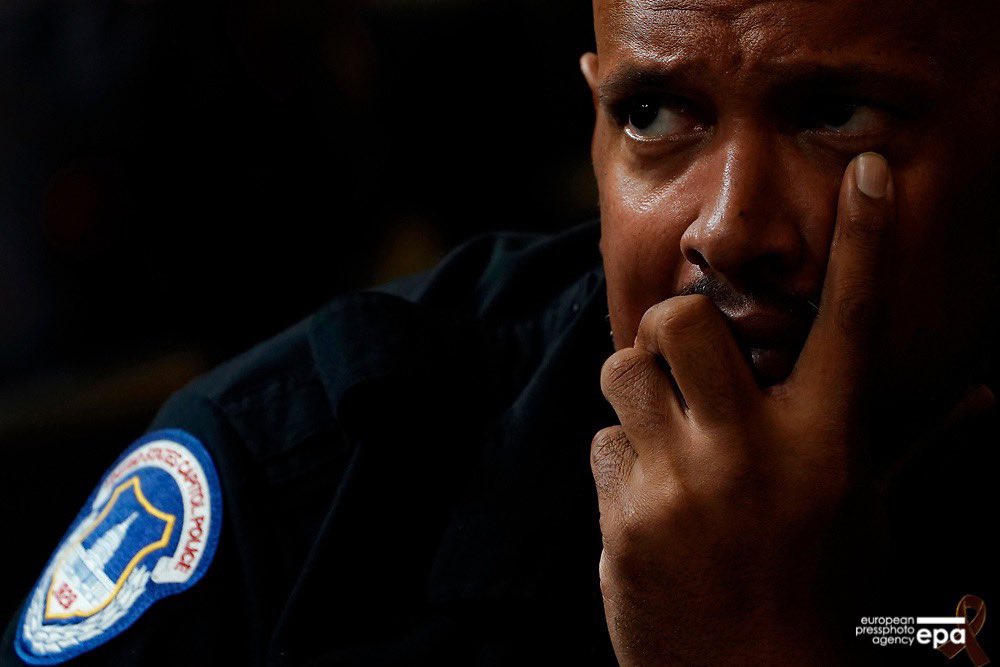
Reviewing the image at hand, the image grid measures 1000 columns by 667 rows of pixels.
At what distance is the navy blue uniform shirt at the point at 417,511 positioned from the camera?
1.43 metres

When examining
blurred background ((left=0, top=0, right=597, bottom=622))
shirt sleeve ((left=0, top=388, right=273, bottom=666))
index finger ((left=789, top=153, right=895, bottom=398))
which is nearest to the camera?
index finger ((left=789, top=153, right=895, bottom=398))

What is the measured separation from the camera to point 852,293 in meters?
1.11

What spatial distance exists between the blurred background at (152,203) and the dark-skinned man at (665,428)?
2.71 ft

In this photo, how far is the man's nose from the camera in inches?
44.2

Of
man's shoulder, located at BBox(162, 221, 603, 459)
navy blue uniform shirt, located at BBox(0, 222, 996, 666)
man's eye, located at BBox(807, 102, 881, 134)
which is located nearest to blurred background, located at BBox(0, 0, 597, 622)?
man's shoulder, located at BBox(162, 221, 603, 459)

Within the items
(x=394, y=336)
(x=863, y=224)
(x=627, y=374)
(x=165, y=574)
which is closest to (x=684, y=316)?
(x=627, y=374)

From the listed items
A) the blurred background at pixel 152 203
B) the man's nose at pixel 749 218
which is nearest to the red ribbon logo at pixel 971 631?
the man's nose at pixel 749 218

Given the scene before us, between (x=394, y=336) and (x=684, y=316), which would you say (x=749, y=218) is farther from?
(x=394, y=336)

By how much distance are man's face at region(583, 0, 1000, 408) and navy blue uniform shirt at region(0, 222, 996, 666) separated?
0.88ft

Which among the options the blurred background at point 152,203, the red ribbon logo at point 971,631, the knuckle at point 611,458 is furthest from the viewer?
the blurred background at point 152,203

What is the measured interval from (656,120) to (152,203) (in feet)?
4.89

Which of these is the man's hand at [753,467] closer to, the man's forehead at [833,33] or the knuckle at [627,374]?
the knuckle at [627,374]

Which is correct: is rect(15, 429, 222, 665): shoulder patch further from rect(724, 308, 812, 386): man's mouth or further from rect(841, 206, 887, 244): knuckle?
rect(841, 206, 887, 244): knuckle

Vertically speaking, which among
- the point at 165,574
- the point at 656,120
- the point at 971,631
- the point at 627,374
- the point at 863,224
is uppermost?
the point at 656,120
